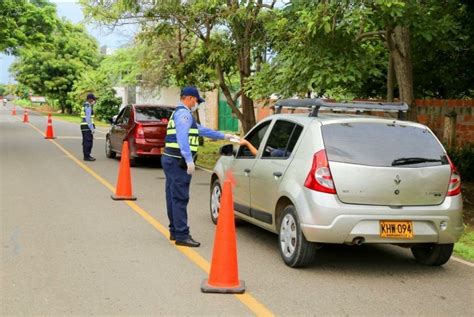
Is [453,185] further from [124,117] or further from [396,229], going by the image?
[124,117]

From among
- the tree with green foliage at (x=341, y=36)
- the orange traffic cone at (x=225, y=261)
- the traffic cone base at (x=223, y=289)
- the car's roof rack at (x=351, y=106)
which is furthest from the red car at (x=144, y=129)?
the traffic cone base at (x=223, y=289)

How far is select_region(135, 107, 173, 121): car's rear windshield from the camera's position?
16328 mm

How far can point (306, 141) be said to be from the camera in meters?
6.61

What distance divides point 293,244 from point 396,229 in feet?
3.42

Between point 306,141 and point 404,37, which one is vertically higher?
point 404,37

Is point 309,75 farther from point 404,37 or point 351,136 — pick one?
point 351,136

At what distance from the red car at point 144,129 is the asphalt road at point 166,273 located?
556 cm

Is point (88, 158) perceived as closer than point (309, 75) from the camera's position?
No

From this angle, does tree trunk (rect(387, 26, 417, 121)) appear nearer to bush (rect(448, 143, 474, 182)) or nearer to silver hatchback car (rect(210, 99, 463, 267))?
bush (rect(448, 143, 474, 182))

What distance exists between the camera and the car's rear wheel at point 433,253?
6766mm

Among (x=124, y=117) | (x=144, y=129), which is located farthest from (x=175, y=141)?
(x=124, y=117)

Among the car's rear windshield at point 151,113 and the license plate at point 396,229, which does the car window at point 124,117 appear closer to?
the car's rear windshield at point 151,113

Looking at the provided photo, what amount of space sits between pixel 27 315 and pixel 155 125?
1112 centimetres

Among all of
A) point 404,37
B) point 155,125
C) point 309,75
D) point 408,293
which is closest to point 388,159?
point 408,293
